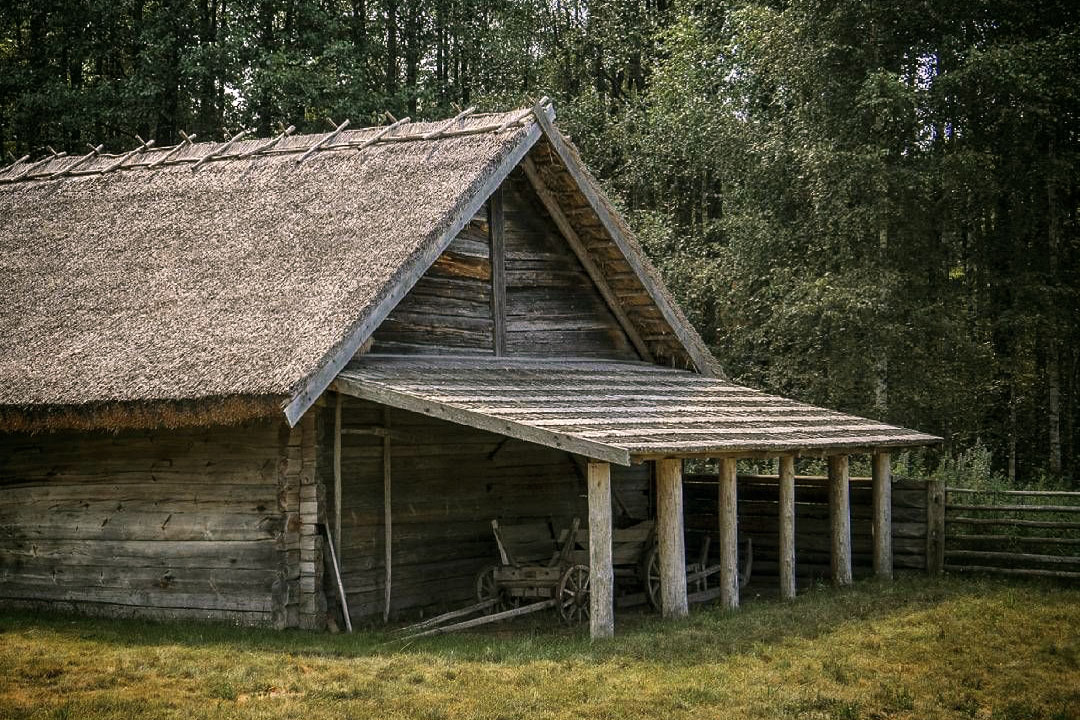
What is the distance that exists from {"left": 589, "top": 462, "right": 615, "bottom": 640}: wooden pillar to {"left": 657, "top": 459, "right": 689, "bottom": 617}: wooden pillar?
1112 millimetres

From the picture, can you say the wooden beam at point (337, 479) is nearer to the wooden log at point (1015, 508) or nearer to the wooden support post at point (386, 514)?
the wooden support post at point (386, 514)

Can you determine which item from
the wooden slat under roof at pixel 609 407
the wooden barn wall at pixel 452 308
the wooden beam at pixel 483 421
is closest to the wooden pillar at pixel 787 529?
the wooden slat under roof at pixel 609 407

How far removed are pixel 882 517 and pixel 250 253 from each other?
A: 8770 mm

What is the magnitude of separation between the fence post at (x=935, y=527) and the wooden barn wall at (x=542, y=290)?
481 centimetres

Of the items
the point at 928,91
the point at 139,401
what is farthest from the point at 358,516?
the point at 928,91

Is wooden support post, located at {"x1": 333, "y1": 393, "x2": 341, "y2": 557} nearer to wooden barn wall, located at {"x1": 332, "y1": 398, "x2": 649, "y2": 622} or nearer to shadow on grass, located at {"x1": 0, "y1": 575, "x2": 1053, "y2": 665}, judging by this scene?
wooden barn wall, located at {"x1": 332, "y1": 398, "x2": 649, "y2": 622}

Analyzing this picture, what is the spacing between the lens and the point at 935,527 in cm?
1694

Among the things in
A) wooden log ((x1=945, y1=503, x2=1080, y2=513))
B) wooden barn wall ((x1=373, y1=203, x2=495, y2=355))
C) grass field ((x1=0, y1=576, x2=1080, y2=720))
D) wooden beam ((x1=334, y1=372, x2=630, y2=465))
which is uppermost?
wooden barn wall ((x1=373, y1=203, x2=495, y2=355))

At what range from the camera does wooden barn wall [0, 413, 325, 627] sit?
13.2m

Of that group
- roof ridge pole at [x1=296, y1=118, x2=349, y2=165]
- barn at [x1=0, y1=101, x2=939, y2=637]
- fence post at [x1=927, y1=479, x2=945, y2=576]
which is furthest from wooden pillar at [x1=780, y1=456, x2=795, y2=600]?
roof ridge pole at [x1=296, y1=118, x2=349, y2=165]

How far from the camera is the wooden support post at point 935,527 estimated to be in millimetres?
16828

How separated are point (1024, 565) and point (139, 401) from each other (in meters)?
11.3

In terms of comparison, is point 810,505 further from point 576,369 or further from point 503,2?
point 503,2

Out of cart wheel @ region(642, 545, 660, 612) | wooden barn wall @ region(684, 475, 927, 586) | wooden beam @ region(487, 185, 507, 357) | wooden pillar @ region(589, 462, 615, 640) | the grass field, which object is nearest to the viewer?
the grass field
